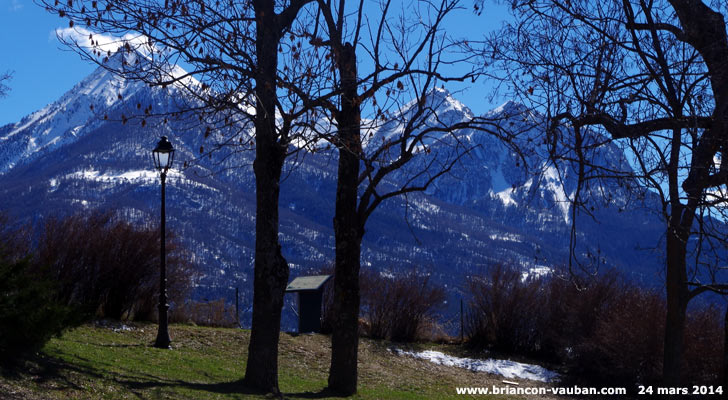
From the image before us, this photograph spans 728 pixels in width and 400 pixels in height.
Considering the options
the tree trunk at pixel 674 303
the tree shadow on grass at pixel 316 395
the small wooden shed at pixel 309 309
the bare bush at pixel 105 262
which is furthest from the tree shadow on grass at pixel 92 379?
the small wooden shed at pixel 309 309

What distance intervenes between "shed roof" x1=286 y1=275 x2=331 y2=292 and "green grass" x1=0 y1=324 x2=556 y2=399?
5.73 ft

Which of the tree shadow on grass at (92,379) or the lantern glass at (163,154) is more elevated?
the lantern glass at (163,154)

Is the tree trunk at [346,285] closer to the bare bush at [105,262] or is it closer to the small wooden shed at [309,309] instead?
the bare bush at [105,262]

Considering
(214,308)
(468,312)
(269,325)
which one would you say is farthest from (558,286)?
(269,325)

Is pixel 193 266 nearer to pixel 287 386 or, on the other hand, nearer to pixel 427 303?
pixel 427 303

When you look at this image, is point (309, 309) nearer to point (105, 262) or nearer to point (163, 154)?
point (105, 262)

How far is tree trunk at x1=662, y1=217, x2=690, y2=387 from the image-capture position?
9344mm

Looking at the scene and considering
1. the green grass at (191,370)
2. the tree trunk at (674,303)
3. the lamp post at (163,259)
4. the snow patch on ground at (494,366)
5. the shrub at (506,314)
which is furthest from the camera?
the shrub at (506,314)

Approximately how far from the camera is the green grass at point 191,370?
8.00 m

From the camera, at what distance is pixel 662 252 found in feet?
30.9

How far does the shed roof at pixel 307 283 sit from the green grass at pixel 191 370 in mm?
1746

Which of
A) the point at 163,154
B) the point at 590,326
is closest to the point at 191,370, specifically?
the point at 163,154

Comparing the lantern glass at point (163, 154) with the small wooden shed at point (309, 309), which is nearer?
the lantern glass at point (163, 154)

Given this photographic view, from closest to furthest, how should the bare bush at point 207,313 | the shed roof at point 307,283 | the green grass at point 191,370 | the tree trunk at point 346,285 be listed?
the green grass at point 191,370, the tree trunk at point 346,285, the bare bush at point 207,313, the shed roof at point 307,283
